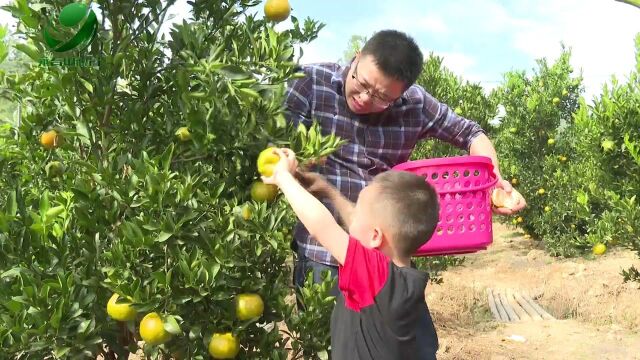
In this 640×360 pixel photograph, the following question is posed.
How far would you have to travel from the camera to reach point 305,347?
2412 mm

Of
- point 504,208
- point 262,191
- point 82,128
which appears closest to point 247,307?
point 262,191

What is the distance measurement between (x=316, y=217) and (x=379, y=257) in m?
0.23

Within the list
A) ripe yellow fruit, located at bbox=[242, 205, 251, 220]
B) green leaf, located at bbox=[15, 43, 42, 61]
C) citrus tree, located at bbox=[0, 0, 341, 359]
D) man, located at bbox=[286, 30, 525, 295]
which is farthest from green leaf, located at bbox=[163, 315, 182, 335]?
green leaf, located at bbox=[15, 43, 42, 61]

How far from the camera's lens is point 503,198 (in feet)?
9.32

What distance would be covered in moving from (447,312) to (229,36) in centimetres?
611

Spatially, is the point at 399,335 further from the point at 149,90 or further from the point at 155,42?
the point at 155,42

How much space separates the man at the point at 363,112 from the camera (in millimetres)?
2486

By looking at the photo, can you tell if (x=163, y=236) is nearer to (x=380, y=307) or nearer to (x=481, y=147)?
(x=380, y=307)

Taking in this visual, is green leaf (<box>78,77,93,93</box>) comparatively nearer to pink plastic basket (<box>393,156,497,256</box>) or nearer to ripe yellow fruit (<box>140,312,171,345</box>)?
ripe yellow fruit (<box>140,312,171,345</box>)

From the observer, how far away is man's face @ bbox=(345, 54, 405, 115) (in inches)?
96.9

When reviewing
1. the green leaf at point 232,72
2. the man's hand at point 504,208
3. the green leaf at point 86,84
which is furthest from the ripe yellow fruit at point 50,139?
the man's hand at point 504,208

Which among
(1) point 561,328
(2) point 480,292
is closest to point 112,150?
(1) point 561,328

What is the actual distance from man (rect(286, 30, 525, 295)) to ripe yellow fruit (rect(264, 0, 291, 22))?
348 mm

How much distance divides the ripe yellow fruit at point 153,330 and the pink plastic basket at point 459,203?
3.76 feet
